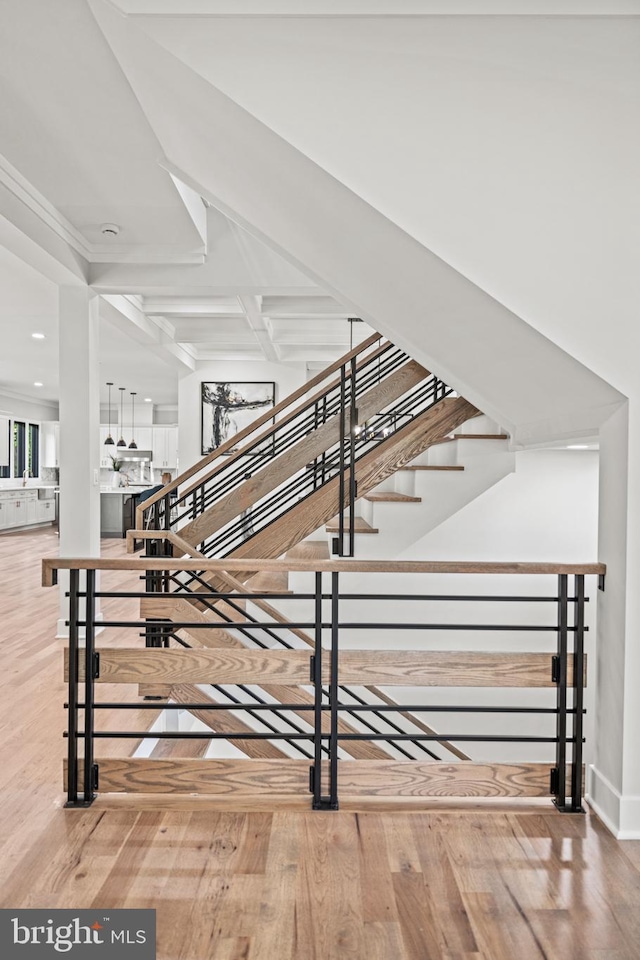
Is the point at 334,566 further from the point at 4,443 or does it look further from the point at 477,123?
the point at 4,443

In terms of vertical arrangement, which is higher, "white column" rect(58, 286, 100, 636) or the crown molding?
the crown molding

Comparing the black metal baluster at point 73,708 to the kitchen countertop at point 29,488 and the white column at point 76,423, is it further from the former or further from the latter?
the kitchen countertop at point 29,488

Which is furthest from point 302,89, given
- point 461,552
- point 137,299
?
point 137,299

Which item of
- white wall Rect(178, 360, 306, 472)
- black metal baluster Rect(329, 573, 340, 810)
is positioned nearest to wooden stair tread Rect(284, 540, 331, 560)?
black metal baluster Rect(329, 573, 340, 810)

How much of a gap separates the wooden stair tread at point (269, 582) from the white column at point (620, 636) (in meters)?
2.20

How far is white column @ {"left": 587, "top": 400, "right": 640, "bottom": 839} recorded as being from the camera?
2.13 m

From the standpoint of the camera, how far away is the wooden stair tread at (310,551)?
4301mm

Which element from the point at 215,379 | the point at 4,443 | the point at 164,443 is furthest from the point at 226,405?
the point at 4,443

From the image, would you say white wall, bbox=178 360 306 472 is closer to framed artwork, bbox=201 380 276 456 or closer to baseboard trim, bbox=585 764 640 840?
framed artwork, bbox=201 380 276 456

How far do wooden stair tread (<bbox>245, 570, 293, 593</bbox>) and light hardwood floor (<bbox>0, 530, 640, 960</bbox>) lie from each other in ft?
6.32

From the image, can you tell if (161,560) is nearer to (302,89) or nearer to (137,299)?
(302,89)

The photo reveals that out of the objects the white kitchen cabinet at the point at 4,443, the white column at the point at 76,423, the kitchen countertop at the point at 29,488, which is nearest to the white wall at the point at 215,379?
the white column at the point at 76,423

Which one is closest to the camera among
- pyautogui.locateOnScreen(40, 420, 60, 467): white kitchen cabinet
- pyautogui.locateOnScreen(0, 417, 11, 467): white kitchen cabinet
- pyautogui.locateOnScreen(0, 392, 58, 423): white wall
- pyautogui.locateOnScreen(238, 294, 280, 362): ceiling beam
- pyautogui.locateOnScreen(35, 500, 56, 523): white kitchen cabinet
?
pyautogui.locateOnScreen(238, 294, 280, 362): ceiling beam

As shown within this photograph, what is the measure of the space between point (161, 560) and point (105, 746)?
4.23 ft
